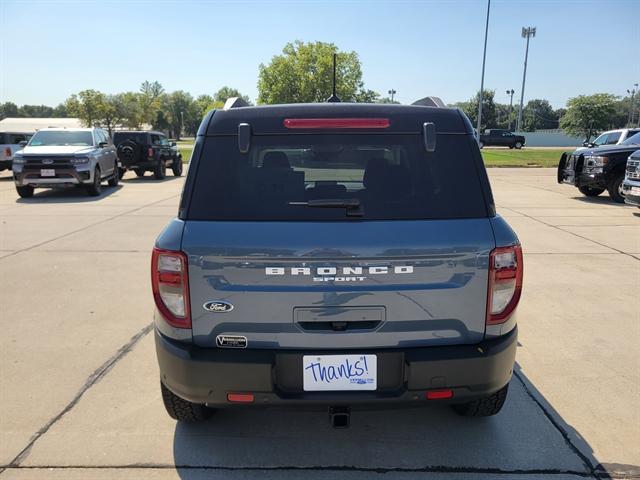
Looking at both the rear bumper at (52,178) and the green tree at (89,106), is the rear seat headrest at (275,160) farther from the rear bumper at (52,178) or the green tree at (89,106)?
the green tree at (89,106)

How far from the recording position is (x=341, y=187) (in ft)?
8.38

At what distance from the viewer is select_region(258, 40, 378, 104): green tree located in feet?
237

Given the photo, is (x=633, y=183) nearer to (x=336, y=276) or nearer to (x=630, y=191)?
(x=630, y=191)

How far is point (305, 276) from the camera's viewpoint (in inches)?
90.7

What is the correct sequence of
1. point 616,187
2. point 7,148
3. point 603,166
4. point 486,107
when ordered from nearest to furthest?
1. point 603,166
2. point 616,187
3. point 7,148
4. point 486,107

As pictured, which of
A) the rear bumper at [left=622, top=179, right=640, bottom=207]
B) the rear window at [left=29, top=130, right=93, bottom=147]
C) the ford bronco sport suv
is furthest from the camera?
the rear window at [left=29, top=130, right=93, bottom=147]

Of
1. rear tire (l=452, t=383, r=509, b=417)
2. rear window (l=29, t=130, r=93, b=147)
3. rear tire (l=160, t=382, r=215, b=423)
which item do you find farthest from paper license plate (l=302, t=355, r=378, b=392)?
rear window (l=29, t=130, r=93, b=147)

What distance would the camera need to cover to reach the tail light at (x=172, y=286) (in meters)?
2.36

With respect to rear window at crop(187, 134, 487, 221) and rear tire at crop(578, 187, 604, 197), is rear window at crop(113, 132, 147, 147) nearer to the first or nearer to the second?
rear tire at crop(578, 187, 604, 197)

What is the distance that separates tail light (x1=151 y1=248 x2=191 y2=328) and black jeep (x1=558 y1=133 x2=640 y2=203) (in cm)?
1280

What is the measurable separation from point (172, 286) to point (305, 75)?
7414cm

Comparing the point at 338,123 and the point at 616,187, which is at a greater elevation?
the point at 338,123

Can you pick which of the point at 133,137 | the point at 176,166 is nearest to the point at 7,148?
the point at 133,137

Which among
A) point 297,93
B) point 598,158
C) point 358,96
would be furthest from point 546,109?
point 598,158
